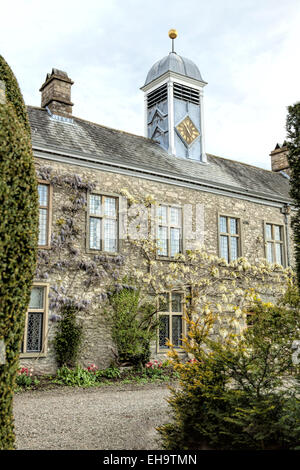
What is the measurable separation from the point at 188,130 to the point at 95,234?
614cm

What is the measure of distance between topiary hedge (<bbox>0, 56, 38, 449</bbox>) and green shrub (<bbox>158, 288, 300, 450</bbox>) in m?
1.85

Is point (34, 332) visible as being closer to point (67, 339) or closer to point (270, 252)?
point (67, 339)

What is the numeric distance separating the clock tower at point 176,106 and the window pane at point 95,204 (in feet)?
13.7

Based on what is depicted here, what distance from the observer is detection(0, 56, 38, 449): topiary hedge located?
3619mm

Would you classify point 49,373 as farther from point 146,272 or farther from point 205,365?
point 205,365

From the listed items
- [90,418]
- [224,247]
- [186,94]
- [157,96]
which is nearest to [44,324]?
[90,418]

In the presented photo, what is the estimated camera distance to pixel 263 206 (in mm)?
15750

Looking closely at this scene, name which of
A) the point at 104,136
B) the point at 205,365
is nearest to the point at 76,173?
the point at 104,136

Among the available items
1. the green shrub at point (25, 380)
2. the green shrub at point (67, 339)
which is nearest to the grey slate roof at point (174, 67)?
the green shrub at point (67, 339)

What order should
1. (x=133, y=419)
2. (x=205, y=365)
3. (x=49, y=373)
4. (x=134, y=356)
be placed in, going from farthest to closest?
1. (x=134, y=356)
2. (x=49, y=373)
3. (x=133, y=419)
4. (x=205, y=365)

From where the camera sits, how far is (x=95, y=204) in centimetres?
1186

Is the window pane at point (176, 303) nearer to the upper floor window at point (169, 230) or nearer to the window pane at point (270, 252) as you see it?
the upper floor window at point (169, 230)

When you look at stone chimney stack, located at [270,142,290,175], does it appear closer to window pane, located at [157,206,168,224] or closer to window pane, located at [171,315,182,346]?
window pane, located at [157,206,168,224]

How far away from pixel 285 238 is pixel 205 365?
1200cm
